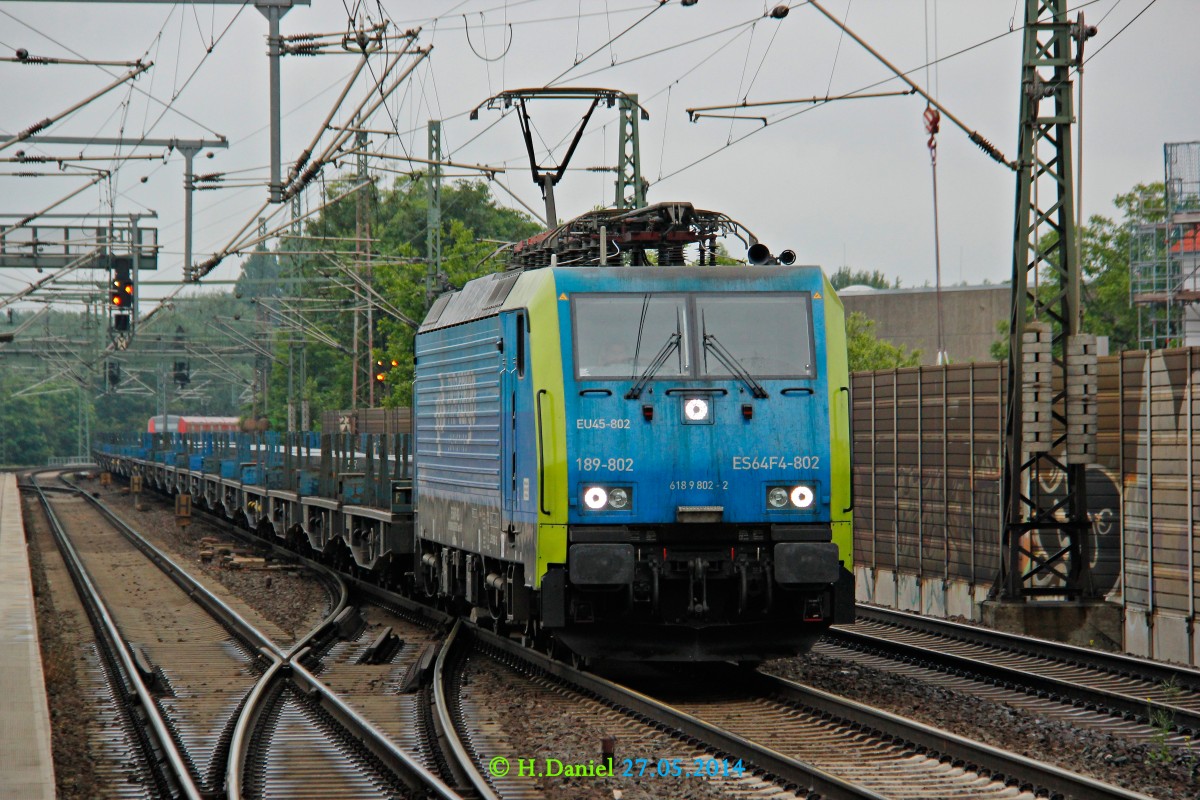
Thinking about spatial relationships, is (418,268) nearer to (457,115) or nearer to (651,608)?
(457,115)

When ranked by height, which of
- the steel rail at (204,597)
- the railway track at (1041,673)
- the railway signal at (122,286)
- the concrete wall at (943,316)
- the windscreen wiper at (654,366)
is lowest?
the steel rail at (204,597)

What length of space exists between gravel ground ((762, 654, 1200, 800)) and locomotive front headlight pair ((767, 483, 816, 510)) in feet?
5.06

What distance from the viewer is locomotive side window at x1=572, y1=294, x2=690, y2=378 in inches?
464

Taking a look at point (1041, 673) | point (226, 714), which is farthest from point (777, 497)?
point (226, 714)

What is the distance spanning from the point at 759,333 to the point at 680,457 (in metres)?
1.23

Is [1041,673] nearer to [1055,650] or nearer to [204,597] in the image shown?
[1055,650]

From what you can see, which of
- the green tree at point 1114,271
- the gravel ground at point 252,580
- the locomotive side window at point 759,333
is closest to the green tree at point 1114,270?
the green tree at point 1114,271

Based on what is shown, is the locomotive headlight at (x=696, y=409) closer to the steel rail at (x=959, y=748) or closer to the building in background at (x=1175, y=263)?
the steel rail at (x=959, y=748)

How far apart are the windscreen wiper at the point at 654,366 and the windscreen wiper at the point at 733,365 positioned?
0.84ft

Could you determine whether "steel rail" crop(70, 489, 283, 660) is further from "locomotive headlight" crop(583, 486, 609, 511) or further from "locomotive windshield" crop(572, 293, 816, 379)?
"locomotive windshield" crop(572, 293, 816, 379)

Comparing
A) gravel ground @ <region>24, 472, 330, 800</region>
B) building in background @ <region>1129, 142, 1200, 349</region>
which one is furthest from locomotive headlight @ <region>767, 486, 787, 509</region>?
building in background @ <region>1129, 142, 1200, 349</region>

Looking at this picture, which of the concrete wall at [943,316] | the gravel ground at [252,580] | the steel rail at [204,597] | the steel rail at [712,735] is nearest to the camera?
the steel rail at [712,735]

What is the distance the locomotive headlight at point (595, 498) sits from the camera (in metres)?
11.5

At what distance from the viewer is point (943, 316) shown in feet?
298
